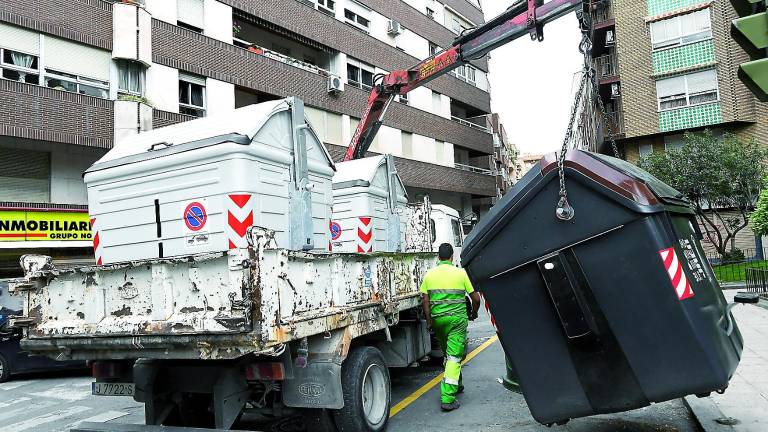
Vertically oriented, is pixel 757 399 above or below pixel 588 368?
below

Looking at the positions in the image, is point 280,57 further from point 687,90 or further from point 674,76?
point 687,90

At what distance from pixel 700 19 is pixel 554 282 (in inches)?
1129

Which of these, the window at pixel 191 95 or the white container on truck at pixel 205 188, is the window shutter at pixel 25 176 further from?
the white container on truck at pixel 205 188

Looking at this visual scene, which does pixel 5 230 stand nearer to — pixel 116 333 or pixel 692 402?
pixel 116 333

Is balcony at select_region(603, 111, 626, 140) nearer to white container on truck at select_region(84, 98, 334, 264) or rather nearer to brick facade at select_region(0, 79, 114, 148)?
brick facade at select_region(0, 79, 114, 148)

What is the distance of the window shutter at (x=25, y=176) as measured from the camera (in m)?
13.5

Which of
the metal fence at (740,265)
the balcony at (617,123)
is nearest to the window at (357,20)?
the balcony at (617,123)

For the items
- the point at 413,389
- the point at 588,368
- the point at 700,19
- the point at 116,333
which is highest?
the point at 700,19

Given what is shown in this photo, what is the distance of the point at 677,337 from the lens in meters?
3.49

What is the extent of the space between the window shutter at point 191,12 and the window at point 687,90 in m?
22.1

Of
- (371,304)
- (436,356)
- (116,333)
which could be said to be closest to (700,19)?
(436,356)

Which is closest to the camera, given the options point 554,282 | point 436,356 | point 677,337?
point 677,337

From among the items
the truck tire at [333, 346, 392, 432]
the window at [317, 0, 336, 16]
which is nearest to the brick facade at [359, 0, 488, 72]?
the window at [317, 0, 336, 16]

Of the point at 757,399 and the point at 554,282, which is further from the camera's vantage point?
the point at 757,399
